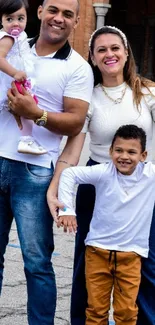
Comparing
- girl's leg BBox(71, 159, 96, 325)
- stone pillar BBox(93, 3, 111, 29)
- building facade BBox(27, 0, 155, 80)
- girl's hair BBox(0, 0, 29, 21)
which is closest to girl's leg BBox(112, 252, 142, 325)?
girl's leg BBox(71, 159, 96, 325)

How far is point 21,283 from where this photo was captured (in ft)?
16.5

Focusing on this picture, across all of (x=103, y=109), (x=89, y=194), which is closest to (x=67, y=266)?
(x=89, y=194)

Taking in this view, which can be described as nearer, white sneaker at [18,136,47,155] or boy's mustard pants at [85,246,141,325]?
white sneaker at [18,136,47,155]

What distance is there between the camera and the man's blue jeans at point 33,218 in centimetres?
343

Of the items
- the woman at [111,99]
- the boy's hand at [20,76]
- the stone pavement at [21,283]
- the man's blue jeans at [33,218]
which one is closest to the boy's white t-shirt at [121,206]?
the woman at [111,99]

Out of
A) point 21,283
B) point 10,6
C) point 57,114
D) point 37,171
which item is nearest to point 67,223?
point 37,171

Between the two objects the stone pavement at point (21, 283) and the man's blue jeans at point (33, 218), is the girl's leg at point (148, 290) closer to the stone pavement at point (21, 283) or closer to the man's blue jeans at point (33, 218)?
the man's blue jeans at point (33, 218)

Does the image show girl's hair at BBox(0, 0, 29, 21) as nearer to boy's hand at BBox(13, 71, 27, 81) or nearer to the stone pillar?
boy's hand at BBox(13, 71, 27, 81)

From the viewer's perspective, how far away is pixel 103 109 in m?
3.56

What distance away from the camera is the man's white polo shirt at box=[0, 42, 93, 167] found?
3369mm

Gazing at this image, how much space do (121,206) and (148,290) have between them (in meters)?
0.49

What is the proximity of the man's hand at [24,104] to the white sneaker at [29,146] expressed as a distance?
0.12 meters

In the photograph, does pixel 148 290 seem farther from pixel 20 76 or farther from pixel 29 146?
pixel 20 76

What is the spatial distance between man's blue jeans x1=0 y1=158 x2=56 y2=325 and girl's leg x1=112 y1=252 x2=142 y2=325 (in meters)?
0.34
